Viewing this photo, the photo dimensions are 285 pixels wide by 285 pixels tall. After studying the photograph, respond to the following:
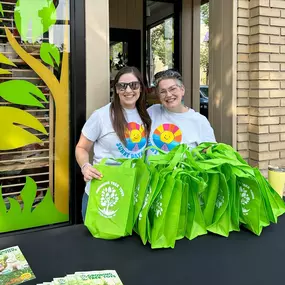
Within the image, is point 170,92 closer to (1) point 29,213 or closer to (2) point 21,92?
(2) point 21,92

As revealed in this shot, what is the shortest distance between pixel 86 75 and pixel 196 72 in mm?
2829

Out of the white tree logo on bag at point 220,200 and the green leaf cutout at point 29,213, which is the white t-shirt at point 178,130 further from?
the green leaf cutout at point 29,213

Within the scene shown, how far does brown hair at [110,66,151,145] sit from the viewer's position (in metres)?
2.15

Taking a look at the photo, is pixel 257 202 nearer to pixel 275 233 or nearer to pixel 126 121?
pixel 275 233

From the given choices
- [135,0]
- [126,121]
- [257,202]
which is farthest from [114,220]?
[135,0]

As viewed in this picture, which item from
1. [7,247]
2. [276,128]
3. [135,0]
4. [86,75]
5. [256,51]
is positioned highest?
[135,0]

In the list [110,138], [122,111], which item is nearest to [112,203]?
[110,138]

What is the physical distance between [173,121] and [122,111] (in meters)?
0.31

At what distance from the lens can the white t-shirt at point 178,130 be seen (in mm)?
2244

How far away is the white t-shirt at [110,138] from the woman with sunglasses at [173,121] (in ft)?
0.29

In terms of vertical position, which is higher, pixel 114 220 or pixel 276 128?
pixel 276 128

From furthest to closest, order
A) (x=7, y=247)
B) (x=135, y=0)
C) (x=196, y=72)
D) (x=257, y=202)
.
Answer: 1. (x=135, y=0)
2. (x=196, y=72)
3. (x=257, y=202)
4. (x=7, y=247)

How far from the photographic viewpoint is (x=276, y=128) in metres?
3.22

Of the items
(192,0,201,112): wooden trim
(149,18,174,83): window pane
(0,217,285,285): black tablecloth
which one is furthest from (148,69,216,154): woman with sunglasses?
(149,18,174,83): window pane
